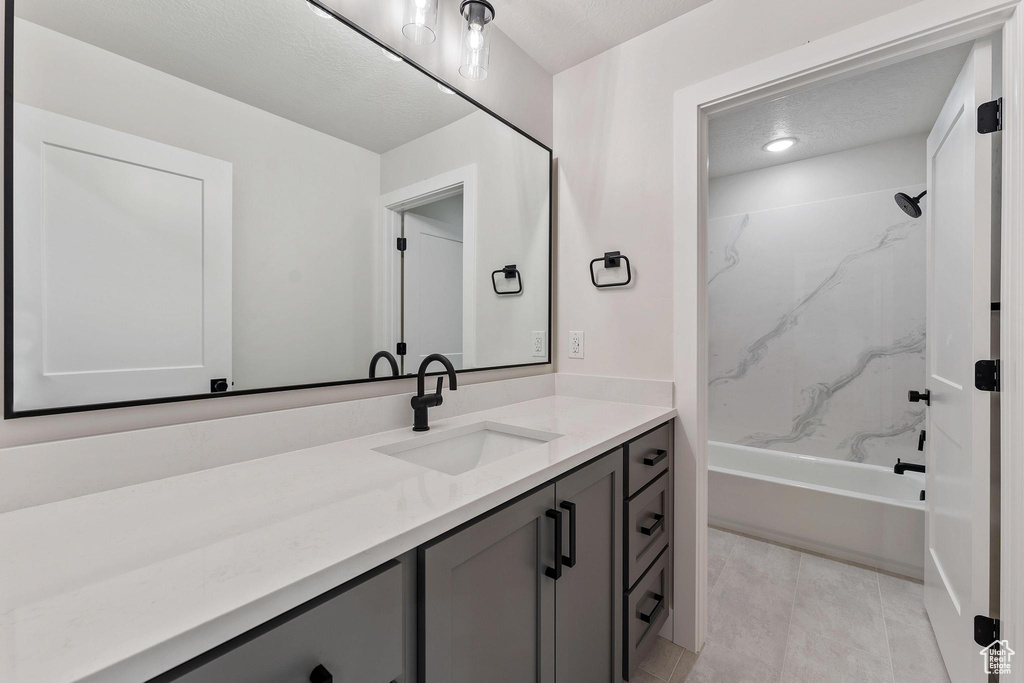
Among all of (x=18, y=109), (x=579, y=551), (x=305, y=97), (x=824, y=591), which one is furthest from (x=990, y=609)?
(x=18, y=109)

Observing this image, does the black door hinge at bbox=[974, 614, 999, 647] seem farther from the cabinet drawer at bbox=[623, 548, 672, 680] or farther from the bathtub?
the bathtub

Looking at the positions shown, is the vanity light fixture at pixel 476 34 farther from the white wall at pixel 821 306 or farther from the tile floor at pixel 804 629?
the white wall at pixel 821 306

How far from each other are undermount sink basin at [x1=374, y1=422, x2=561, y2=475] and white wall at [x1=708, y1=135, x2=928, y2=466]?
2.50m

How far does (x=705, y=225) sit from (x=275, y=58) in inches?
59.4

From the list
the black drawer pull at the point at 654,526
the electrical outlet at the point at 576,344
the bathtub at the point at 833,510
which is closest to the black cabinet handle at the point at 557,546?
the black drawer pull at the point at 654,526

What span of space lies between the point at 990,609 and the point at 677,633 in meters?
0.92

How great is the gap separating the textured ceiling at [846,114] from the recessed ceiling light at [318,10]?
5.14ft

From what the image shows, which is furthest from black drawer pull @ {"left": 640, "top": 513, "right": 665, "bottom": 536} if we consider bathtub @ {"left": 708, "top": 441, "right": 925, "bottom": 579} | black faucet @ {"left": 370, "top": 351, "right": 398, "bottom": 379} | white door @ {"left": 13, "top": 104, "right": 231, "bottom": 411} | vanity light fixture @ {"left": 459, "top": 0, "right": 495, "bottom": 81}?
vanity light fixture @ {"left": 459, "top": 0, "right": 495, "bottom": 81}

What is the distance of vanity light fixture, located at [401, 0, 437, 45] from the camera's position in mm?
1280

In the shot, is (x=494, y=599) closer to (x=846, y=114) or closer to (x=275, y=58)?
(x=275, y=58)

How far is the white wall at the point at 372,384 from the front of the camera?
786 mm

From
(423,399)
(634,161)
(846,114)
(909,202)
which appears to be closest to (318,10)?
(423,399)

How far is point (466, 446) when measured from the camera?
1378mm

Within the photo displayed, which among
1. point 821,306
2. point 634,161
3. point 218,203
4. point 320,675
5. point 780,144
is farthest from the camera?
point 821,306
